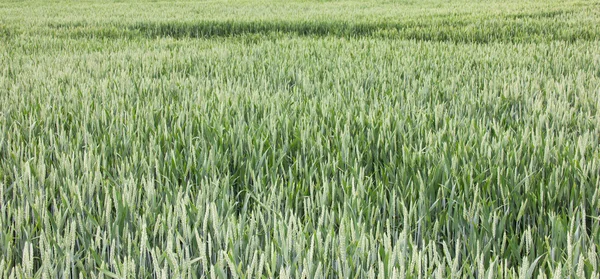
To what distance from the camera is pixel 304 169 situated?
4.12 feet

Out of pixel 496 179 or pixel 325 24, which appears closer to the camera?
pixel 496 179

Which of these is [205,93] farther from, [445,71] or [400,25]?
[400,25]

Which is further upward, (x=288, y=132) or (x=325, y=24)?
(x=325, y=24)

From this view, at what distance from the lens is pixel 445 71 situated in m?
2.75

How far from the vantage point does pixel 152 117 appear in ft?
5.86

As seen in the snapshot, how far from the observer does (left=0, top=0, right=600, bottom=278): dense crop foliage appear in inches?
32.0

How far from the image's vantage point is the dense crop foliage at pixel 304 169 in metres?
0.81

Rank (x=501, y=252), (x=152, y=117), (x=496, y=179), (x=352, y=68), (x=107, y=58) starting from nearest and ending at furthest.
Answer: (x=501, y=252)
(x=496, y=179)
(x=152, y=117)
(x=352, y=68)
(x=107, y=58)

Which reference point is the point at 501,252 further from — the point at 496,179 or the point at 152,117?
the point at 152,117

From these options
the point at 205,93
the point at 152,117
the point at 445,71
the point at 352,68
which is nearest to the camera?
the point at 152,117

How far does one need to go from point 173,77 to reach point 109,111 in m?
0.88

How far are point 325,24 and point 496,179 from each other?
5498 mm

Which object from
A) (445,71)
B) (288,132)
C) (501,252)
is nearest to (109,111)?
(288,132)

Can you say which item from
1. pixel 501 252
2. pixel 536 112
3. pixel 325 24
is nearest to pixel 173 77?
pixel 536 112
